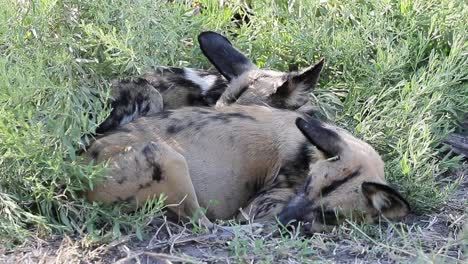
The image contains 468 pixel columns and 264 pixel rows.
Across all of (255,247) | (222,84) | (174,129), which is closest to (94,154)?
(174,129)

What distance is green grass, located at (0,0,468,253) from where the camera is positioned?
15.6 feet

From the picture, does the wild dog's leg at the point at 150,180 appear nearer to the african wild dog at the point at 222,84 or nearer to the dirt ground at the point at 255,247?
the dirt ground at the point at 255,247

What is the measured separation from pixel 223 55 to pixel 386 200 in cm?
167

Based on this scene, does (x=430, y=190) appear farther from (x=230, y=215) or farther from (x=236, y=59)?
(x=236, y=59)

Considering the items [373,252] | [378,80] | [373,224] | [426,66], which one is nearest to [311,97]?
[378,80]

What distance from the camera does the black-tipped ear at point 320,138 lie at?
5.32 meters

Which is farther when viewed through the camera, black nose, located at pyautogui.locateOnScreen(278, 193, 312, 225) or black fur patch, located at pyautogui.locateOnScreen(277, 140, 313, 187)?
black fur patch, located at pyautogui.locateOnScreen(277, 140, 313, 187)

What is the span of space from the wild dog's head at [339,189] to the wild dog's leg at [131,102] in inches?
43.3

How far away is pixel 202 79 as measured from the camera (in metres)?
6.30

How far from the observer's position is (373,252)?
485 centimetres

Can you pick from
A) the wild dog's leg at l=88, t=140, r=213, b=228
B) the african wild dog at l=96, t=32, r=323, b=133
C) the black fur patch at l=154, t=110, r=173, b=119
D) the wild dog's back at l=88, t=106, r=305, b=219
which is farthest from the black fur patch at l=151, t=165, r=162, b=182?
the african wild dog at l=96, t=32, r=323, b=133

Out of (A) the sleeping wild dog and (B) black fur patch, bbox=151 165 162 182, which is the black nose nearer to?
(A) the sleeping wild dog

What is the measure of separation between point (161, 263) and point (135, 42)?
54.7 inches

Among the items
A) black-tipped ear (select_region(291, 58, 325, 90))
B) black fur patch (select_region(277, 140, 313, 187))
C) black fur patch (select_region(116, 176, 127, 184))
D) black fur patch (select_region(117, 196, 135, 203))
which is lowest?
black fur patch (select_region(277, 140, 313, 187))
